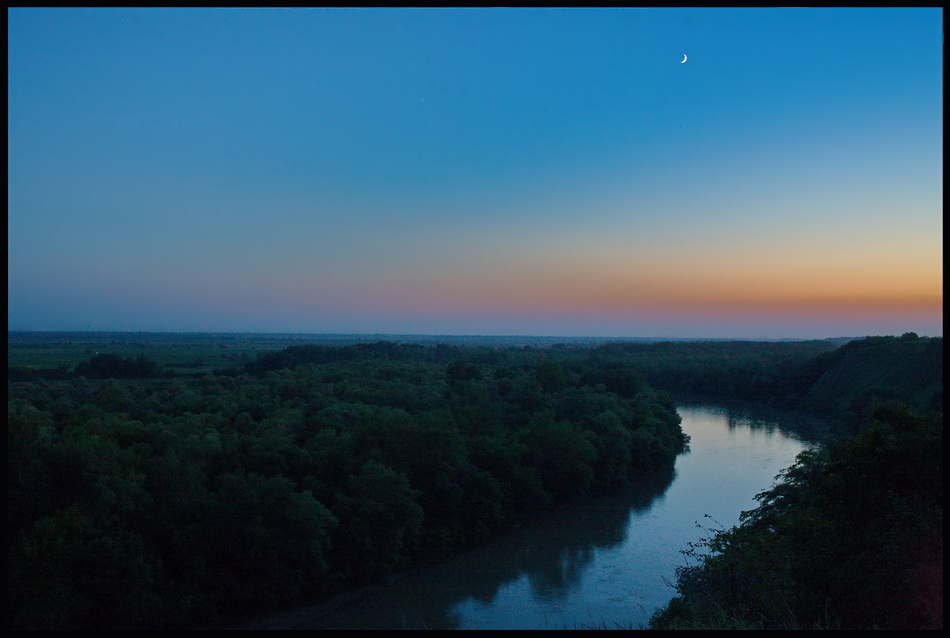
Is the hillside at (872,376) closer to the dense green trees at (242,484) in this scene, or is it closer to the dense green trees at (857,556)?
the dense green trees at (242,484)

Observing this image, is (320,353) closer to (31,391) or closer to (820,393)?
(31,391)

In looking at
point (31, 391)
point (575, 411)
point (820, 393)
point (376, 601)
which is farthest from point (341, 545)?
point (820, 393)

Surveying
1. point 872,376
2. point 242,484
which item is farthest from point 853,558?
point 872,376

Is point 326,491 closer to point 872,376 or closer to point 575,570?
point 575,570

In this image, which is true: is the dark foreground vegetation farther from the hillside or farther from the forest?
the hillside

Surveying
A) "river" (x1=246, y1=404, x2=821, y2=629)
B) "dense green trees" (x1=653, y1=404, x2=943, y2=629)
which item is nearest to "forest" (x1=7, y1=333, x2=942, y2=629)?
"dense green trees" (x1=653, y1=404, x2=943, y2=629)

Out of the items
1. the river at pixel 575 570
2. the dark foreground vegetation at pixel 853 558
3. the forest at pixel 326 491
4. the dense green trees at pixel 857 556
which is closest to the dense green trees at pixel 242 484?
the forest at pixel 326 491
